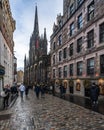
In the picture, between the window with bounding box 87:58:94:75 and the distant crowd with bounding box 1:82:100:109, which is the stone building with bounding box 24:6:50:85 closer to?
the distant crowd with bounding box 1:82:100:109

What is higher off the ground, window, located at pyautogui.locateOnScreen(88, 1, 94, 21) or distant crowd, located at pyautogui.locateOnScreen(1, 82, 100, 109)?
window, located at pyautogui.locateOnScreen(88, 1, 94, 21)

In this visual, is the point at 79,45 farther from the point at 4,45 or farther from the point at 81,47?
the point at 4,45

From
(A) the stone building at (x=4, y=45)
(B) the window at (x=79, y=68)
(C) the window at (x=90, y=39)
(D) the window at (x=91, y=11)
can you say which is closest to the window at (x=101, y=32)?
(C) the window at (x=90, y=39)

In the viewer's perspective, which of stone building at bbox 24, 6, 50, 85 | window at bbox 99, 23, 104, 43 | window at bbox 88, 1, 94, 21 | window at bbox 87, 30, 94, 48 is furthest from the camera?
stone building at bbox 24, 6, 50, 85

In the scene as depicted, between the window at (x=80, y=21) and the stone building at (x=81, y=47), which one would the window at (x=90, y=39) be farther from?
the window at (x=80, y=21)

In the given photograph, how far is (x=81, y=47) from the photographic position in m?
27.5

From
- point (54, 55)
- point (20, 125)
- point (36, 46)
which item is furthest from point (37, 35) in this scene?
point (20, 125)

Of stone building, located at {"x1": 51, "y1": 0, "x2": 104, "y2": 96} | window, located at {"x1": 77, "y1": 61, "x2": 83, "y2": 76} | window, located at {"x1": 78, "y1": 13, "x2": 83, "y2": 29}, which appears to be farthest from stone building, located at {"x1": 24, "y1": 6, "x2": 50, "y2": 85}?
window, located at {"x1": 78, "y1": 13, "x2": 83, "y2": 29}

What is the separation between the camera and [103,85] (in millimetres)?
20547

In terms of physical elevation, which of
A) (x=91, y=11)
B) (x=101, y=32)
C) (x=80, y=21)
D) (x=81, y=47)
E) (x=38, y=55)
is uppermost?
(x=38, y=55)

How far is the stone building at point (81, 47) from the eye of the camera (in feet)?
72.9

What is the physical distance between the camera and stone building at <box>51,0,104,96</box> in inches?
875

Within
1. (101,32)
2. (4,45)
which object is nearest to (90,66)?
(101,32)

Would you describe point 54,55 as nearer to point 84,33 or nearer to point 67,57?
point 67,57
